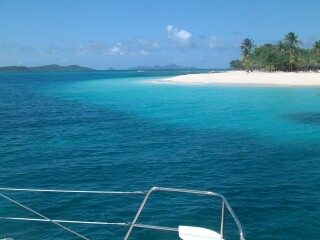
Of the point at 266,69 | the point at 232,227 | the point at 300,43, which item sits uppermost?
the point at 300,43

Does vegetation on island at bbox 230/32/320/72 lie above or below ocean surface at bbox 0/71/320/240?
above

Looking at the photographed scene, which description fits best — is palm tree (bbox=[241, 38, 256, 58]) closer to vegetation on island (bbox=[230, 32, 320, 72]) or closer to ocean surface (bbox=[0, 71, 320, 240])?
vegetation on island (bbox=[230, 32, 320, 72])

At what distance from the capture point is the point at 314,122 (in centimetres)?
3250

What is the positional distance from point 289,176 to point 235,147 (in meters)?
6.24

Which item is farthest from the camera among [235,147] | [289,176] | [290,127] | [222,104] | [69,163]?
[222,104]

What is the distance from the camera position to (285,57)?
109812 mm

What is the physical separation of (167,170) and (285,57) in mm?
101143

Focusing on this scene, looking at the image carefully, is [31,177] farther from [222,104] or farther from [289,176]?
A: [222,104]

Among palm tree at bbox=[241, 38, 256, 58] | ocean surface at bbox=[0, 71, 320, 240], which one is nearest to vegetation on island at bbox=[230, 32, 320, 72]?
palm tree at bbox=[241, 38, 256, 58]

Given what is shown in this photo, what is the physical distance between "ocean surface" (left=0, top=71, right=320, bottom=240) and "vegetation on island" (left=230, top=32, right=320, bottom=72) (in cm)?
7861

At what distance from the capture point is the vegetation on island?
110m

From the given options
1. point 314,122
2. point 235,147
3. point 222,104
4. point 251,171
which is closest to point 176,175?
point 251,171

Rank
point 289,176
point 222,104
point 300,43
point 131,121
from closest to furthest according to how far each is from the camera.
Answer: point 289,176 → point 131,121 → point 222,104 → point 300,43

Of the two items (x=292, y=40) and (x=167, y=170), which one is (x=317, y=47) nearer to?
(x=292, y=40)
